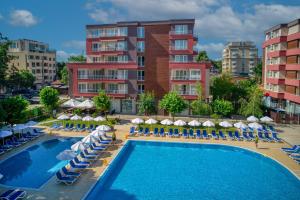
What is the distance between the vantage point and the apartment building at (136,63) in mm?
44406

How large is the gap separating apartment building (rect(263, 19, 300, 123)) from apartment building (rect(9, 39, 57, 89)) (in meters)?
72.6

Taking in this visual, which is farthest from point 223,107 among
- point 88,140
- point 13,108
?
point 13,108

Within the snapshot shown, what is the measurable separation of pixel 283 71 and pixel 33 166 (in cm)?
4193

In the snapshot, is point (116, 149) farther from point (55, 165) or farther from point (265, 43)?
point (265, 43)

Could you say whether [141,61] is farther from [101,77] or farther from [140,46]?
[101,77]

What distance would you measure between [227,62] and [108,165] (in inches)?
5117

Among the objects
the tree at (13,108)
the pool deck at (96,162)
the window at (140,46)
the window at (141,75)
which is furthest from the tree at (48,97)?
the window at (140,46)

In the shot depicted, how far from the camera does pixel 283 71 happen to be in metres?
45.4

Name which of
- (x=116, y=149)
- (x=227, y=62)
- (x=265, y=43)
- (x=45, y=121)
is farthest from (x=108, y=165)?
(x=227, y=62)

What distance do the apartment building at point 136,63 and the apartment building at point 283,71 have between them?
49.8 feet

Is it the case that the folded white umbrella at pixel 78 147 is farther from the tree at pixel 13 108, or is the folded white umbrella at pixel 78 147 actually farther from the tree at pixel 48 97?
the tree at pixel 48 97

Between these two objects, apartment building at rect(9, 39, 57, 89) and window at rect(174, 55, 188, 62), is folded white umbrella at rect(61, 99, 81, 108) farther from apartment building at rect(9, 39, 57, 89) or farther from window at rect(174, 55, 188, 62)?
apartment building at rect(9, 39, 57, 89)

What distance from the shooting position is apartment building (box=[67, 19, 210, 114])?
44.4 meters

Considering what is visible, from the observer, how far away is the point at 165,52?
4566cm
